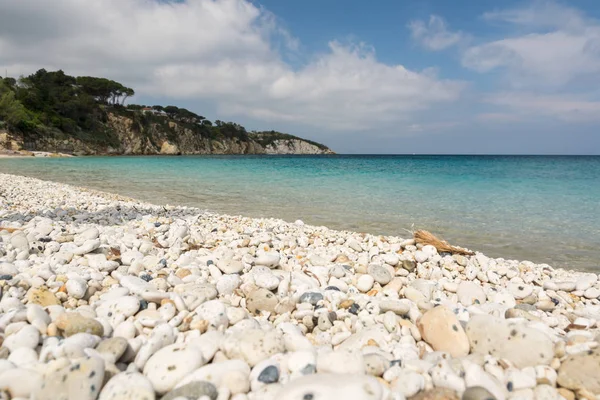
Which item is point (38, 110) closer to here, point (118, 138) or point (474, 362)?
point (118, 138)

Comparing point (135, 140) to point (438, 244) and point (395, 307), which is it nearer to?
point (438, 244)

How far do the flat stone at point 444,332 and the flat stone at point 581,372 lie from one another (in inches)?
21.0

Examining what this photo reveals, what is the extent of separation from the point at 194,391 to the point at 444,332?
171 centimetres

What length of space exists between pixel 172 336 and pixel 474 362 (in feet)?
6.33

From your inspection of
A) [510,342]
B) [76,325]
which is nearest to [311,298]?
[510,342]

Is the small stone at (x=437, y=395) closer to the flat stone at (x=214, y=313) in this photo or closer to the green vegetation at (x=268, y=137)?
the flat stone at (x=214, y=313)

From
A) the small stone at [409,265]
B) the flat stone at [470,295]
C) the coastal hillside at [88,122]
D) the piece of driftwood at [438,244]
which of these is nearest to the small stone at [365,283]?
the small stone at [409,265]

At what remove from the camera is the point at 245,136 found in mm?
105125

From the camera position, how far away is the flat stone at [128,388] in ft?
5.78

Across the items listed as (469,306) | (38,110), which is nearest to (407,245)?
(469,306)

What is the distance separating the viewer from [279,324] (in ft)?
8.90

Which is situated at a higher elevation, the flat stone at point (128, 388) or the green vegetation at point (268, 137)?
the green vegetation at point (268, 137)

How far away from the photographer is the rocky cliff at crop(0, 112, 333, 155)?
2082 inches

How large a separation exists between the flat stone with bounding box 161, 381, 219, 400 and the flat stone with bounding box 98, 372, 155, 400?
10cm
